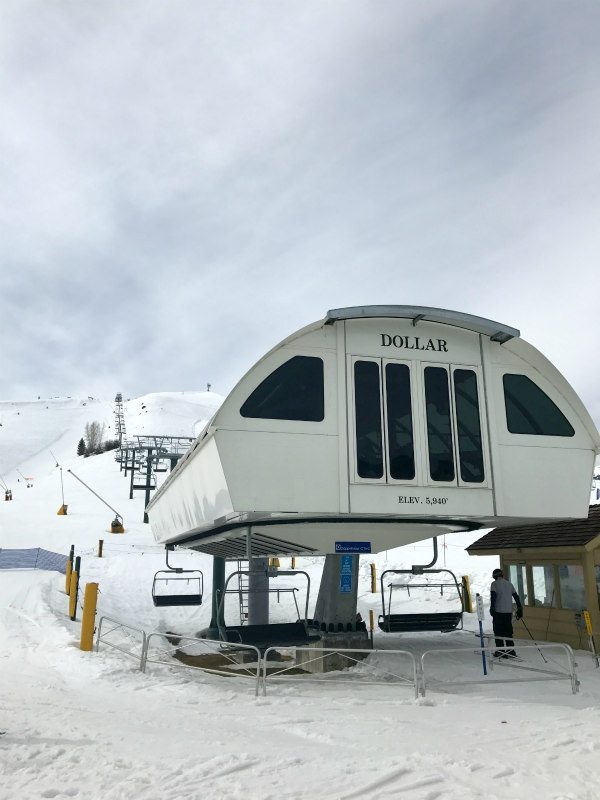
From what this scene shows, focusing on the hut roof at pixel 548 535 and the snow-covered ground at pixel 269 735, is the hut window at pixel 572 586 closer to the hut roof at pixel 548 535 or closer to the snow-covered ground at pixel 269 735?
the hut roof at pixel 548 535

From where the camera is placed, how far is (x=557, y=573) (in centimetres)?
1450

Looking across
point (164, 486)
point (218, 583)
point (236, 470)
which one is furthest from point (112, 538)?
point (236, 470)

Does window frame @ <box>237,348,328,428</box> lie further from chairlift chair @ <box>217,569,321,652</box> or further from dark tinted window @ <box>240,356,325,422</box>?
chairlift chair @ <box>217,569,321,652</box>

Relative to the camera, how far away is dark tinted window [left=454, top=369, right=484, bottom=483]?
10.9m

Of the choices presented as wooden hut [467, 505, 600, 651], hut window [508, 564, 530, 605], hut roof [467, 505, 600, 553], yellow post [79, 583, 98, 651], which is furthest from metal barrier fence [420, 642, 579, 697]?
yellow post [79, 583, 98, 651]

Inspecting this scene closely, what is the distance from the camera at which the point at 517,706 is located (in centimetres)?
816

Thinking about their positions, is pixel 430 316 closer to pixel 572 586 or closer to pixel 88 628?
pixel 572 586

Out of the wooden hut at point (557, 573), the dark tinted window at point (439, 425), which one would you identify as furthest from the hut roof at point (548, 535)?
the dark tinted window at point (439, 425)

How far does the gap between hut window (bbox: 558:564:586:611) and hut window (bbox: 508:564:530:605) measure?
1.51 metres

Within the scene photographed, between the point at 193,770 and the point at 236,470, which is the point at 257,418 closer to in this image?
the point at 236,470

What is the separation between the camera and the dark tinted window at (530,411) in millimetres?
11289

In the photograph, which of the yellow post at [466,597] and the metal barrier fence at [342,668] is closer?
the metal barrier fence at [342,668]

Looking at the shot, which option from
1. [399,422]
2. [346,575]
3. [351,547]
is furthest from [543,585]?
[399,422]

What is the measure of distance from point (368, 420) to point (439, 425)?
1.25 metres
